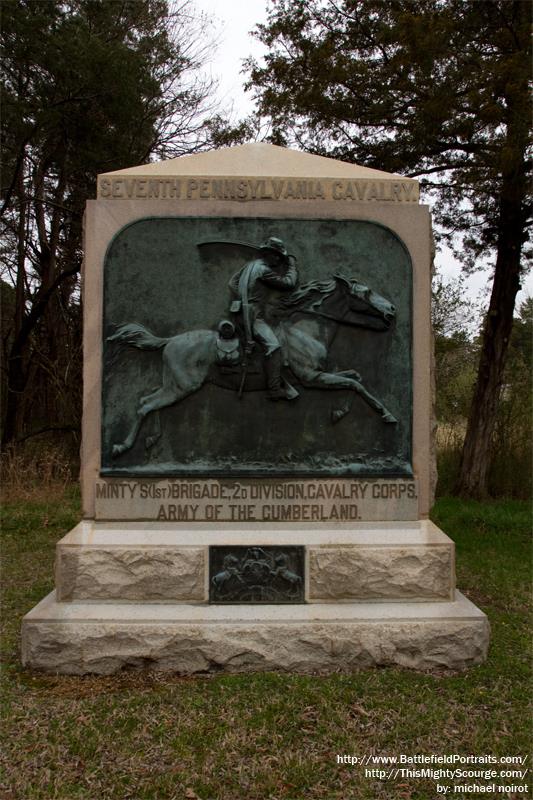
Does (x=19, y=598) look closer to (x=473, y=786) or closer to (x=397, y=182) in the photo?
(x=473, y=786)

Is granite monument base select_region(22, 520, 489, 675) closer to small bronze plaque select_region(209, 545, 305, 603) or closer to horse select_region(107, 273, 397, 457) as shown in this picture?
small bronze plaque select_region(209, 545, 305, 603)

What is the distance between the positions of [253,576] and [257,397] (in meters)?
1.21

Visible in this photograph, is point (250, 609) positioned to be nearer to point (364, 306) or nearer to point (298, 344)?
point (298, 344)

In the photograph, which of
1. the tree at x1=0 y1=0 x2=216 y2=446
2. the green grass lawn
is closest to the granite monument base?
the green grass lawn

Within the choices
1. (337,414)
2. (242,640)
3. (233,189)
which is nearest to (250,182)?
(233,189)

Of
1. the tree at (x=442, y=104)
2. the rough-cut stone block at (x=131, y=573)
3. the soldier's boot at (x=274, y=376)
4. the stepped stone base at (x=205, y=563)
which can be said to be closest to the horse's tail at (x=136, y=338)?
the soldier's boot at (x=274, y=376)

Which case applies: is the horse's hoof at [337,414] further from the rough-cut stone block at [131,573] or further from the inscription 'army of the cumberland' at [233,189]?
the inscription 'army of the cumberland' at [233,189]

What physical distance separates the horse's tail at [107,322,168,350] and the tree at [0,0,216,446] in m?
9.22

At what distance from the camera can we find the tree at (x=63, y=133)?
41.1 feet

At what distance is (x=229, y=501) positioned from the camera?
4.86m

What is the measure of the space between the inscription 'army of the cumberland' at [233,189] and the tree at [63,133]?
8.81m

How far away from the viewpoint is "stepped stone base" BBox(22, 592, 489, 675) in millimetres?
4492

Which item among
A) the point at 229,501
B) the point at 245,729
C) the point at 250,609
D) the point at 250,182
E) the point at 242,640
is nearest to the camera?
the point at 245,729

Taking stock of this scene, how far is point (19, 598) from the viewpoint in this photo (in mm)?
6254
